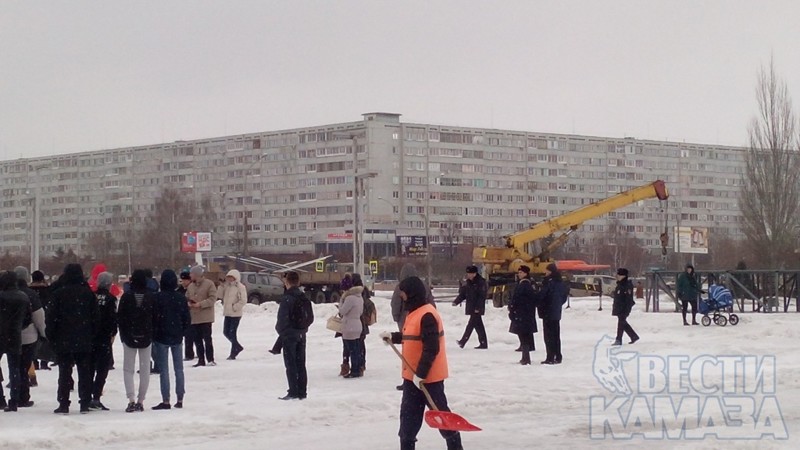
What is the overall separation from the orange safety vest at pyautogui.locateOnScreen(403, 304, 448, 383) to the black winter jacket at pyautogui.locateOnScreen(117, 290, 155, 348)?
16.1 ft

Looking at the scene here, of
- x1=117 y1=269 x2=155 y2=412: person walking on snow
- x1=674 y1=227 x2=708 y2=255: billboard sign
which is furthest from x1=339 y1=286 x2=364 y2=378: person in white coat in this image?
x1=674 y1=227 x2=708 y2=255: billboard sign

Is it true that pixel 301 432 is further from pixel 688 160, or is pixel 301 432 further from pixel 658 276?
pixel 688 160

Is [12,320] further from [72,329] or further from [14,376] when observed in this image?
[72,329]

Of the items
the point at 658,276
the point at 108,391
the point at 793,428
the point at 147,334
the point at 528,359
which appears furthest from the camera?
the point at 658,276

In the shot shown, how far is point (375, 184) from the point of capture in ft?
354

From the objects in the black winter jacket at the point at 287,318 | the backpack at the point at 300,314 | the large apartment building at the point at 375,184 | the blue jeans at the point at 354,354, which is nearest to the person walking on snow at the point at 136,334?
the black winter jacket at the point at 287,318

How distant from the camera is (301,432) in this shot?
39.8 feet

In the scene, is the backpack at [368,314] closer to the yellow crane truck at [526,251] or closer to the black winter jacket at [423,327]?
the black winter jacket at [423,327]

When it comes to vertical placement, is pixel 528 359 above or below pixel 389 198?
below

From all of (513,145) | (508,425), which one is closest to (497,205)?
(513,145)

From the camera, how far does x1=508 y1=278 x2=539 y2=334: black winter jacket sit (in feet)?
65.5

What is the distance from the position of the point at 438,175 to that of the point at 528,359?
305ft

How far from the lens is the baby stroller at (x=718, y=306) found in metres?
27.5

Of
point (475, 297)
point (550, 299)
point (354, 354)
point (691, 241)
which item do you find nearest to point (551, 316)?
point (550, 299)
